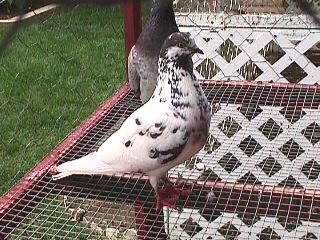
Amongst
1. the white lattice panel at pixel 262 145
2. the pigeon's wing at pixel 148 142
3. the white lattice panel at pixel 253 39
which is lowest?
the white lattice panel at pixel 262 145

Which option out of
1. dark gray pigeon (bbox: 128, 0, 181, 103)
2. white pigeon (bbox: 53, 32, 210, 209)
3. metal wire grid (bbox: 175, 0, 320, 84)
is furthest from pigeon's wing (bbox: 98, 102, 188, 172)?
metal wire grid (bbox: 175, 0, 320, 84)

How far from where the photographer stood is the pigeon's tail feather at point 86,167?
1.21 meters

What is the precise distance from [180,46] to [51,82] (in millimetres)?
2027

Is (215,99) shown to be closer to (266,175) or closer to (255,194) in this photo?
(266,175)

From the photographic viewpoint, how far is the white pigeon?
1.16m

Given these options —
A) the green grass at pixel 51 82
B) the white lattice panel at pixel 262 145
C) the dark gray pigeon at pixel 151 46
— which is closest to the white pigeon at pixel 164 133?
the dark gray pigeon at pixel 151 46

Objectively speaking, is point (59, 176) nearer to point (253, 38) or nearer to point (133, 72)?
point (133, 72)

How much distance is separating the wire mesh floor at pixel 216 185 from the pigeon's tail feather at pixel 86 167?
29 mm

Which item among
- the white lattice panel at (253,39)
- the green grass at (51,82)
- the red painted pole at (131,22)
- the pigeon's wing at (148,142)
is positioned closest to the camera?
the pigeon's wing at (148,142)

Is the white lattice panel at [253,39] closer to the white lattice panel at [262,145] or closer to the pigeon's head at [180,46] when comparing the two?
the white lattice panel at [262,145]

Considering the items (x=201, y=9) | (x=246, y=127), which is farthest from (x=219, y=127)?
(x=201, y=9)

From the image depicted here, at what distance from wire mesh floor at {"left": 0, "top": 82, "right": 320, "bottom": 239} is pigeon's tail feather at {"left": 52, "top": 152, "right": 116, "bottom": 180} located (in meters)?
0.03

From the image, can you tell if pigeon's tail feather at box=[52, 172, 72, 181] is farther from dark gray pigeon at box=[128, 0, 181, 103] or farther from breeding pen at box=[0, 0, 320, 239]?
dark gray pigeon at box=[128, 0, 181, 103]

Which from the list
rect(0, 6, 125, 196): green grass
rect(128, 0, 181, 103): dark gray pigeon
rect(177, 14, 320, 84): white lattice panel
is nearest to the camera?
rect(128, 0, 181, 103): dark gray pigeon
